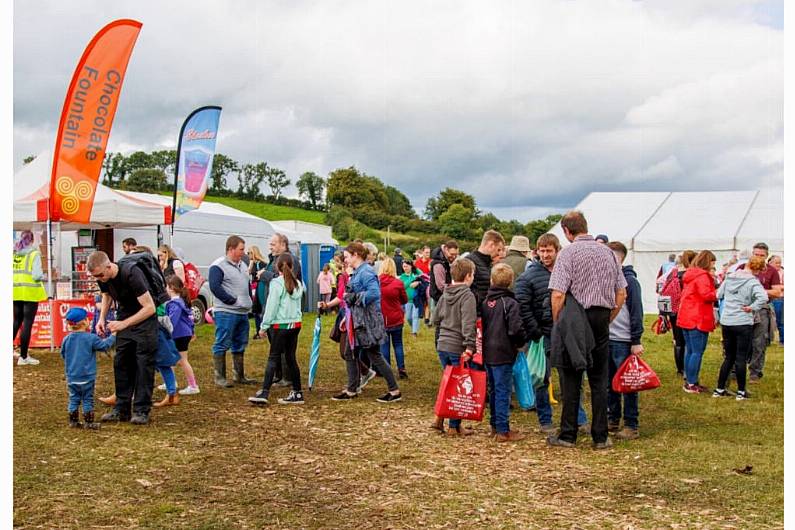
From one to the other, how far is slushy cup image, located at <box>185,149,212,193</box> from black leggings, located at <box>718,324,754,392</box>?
35.5 feet

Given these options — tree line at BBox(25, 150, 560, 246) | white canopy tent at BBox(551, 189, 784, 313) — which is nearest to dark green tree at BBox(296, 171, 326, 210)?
tree line at BBox(25, 150, 560, 246)

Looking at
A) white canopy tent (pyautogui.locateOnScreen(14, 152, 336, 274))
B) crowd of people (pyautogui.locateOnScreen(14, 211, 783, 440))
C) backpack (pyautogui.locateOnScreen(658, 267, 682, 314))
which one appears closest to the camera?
crowd of people (pyautogui.locateOnScreen(14, 211, 783, 440))

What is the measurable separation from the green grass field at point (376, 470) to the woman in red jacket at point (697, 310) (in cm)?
47

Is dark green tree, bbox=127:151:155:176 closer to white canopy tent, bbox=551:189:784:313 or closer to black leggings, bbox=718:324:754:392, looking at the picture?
white canopy tent, bbox=551:189:784:313

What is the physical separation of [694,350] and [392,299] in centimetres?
376

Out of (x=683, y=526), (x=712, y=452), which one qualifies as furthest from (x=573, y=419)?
(x=683, y=526)

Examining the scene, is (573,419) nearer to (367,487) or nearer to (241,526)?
(367,487)

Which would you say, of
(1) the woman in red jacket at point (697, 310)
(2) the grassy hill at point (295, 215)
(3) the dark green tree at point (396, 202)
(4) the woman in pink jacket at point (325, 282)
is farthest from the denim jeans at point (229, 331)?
(3) the dark green tree at point (396, 202)

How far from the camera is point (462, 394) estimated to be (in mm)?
6609

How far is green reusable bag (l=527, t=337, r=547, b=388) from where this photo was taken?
683cm

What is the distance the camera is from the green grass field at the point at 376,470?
4.66 meters

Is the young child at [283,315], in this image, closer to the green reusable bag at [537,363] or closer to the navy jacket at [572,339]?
the green reusable bag at [537,363]

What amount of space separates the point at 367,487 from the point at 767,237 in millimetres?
18368
